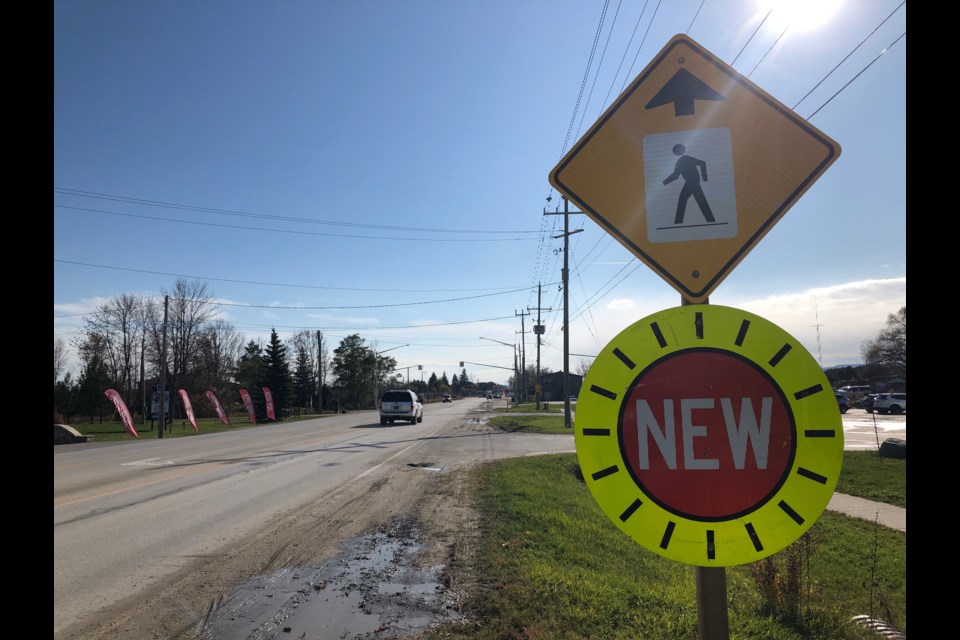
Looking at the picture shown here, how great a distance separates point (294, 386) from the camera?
2771 inches

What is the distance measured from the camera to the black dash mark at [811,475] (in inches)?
54.4

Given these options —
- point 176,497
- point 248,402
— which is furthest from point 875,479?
point 248,402

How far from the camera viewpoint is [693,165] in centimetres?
168

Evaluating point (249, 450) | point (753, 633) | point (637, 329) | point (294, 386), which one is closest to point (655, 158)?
point (637, 329)

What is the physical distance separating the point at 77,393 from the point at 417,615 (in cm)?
5548

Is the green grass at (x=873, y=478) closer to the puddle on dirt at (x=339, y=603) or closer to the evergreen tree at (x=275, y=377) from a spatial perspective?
the puddle on dirt at (x=339, y=603)

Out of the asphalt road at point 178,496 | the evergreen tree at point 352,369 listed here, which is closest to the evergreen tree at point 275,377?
the evergreen tree at point 352,369

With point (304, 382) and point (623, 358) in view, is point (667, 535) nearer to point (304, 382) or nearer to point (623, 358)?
point (623, 358)

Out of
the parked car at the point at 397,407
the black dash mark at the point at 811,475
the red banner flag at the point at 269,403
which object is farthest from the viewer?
the red banner flag at the point at 269,403

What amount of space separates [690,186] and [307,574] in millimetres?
5169

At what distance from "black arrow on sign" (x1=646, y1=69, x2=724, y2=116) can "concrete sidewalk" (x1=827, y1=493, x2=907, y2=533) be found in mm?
7733

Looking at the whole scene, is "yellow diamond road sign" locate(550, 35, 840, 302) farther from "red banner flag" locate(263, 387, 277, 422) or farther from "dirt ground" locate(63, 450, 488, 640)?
"red banner flag" locate(263, 387, 277, 422)

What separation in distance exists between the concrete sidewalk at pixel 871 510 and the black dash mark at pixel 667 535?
7.63 meters
